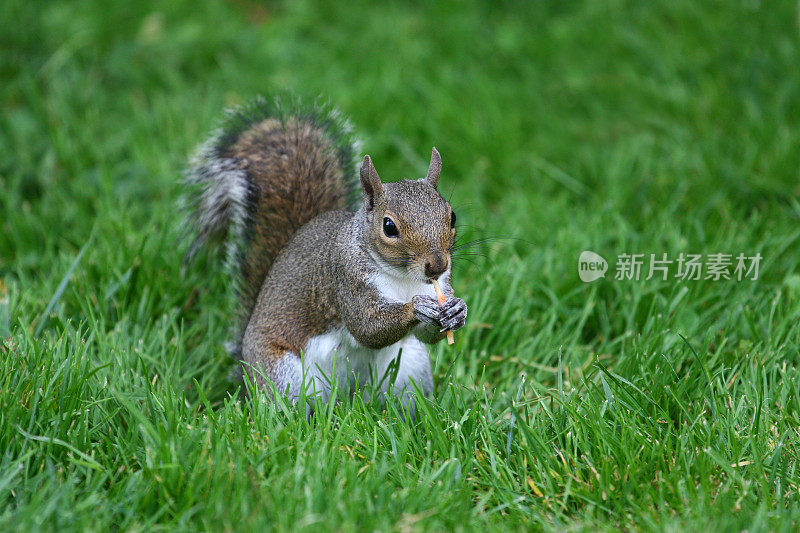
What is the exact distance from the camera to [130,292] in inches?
97.7

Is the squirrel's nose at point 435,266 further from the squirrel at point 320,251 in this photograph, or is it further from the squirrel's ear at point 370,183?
the squirrel's ear at point 370,183

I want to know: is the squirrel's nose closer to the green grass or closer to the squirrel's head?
the squirrel's head

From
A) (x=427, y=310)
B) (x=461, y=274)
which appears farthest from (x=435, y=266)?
→ (x=461, y=274)

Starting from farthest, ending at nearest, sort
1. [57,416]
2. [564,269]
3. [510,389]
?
[564,269] < [510,389] < [57,416]

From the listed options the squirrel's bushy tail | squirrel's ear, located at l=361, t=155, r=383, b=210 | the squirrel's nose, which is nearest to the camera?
the squirrel's nose

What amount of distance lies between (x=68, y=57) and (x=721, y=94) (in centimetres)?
282

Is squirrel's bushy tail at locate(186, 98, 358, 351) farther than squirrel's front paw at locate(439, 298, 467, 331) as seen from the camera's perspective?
Yes

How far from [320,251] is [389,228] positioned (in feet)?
1.05

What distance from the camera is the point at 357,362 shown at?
204 cm

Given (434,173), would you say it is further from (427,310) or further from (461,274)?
(461,274)

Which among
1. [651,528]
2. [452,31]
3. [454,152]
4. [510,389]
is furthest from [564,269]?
[452,31]

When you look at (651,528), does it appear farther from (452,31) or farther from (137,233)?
(452,31)

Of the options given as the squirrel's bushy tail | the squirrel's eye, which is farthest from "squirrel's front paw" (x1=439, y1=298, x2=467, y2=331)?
the squirrel's bushy tail

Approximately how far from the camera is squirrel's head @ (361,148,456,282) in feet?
5.75
